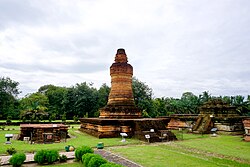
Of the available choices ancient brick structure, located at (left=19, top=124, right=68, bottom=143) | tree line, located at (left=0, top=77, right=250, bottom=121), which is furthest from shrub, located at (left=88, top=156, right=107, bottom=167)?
tree line, located at (left=0, top=77, right=250, bottom=121)

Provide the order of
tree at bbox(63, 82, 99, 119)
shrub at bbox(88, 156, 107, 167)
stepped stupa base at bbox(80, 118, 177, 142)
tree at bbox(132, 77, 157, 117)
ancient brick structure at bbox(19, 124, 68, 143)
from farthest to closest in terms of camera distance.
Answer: tree at bbox(63, 82, 99, 119), tree at bbox(132, 77, 157, 117), stepped stupa base at bbox(80, 118, 177, 142), ancient brick structure at bbox(19, 124, 68, 143), shrub at bbox(88, 156, 107, 167)

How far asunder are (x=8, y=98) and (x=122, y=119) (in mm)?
35677

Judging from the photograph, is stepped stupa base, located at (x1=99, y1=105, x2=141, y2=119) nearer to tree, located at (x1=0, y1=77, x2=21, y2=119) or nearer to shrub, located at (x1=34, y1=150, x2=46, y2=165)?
shrub, located at (x1=34, y1=150, x2=46, y2=165)

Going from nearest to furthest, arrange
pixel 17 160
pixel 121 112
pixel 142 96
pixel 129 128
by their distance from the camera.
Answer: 1. pixel 17 160
2. pixel 129 128
3. pixel 121 112
4. pixel 142 96

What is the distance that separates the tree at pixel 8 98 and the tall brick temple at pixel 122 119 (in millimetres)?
25711

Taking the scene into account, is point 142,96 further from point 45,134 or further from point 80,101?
point 45,134

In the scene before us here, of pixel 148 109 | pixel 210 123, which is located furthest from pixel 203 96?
pixel 210 123

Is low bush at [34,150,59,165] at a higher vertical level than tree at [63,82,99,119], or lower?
lower

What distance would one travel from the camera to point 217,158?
10.1 meters

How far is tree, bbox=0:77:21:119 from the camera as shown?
138 feet

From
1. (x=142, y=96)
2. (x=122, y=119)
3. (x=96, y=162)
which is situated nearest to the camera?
(x=96, y=162)

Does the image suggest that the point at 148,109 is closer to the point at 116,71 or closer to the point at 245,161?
the point at 116,71

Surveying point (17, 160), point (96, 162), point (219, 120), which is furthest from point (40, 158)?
point (219, 120)

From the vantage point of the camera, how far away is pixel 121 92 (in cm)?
2184
